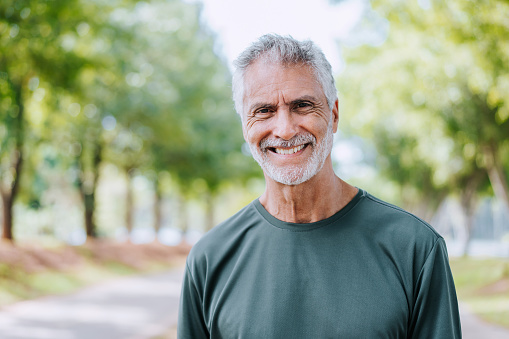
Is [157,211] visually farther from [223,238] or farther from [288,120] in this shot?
[288,120]

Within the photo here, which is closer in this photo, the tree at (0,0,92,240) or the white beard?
the white beard

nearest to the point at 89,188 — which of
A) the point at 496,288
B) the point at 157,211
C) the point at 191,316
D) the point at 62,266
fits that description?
the point at 62,266

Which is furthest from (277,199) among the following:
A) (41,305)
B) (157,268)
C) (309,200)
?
(157,268)

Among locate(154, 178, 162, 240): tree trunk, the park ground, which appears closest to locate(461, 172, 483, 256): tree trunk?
the park ground

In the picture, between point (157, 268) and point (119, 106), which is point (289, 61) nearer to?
point (119, 106)

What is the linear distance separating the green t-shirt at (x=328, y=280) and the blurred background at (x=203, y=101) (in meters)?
5.78

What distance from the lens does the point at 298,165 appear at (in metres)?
2.21

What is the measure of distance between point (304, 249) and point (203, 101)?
1000 inches

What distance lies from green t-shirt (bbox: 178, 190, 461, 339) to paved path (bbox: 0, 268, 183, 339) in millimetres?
7498

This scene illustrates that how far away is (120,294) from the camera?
14672 mm

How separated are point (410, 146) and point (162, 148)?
11.7m

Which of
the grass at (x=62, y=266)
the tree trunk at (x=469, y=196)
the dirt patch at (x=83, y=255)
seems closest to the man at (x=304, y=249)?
the grass at (x=62, y=266)

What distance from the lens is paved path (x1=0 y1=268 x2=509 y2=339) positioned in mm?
9469

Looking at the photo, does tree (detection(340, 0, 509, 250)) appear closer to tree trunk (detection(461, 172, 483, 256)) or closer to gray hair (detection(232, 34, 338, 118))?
tree trunk (detection(461, 172, 483, 256))
